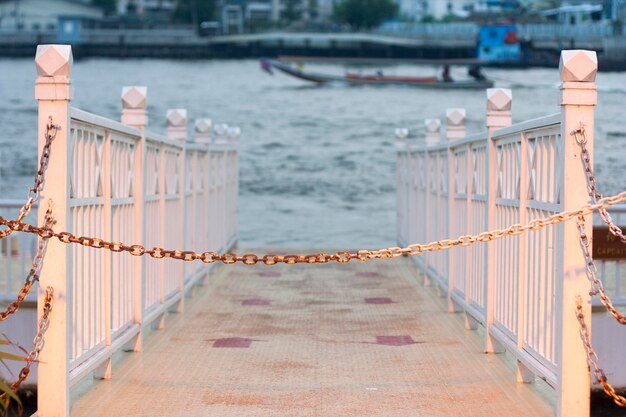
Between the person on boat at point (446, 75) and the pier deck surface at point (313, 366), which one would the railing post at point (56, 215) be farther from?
the person on boat at point (446, 75)

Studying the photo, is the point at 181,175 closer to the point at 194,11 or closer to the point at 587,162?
the point at 587,162

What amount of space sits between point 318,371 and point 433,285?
3958 millimetres

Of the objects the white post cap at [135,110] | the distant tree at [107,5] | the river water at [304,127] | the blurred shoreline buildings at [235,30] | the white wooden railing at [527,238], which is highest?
the distant tree at [107,5]

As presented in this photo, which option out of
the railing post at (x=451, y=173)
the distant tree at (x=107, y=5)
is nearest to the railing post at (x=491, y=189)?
the railing post at (x=451, y=173)

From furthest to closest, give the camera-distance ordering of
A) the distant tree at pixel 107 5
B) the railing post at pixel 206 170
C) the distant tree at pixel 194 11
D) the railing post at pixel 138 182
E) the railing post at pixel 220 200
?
1. the distant tree at pixel 107 5
2. the distant tree at pixel 194 11
3. the railing post at pixel 220 200
4. the railing post at pixel 206 170
5. the railing post at pixel 138 182

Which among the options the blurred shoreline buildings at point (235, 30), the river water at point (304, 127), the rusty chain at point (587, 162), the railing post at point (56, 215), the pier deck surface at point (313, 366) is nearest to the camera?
the rusty chain at point (587, 162)

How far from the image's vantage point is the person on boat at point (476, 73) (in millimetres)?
56250

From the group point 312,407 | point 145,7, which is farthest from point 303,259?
point 145,7

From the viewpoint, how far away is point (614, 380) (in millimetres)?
5605

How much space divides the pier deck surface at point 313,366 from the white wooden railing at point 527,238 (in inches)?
7.5

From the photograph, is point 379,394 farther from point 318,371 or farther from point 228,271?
point 228,271

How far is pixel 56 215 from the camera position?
3803mm

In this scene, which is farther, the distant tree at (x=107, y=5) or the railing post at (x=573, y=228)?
the distant tree at (x=107, y=5)

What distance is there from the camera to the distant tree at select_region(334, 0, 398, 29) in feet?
220
